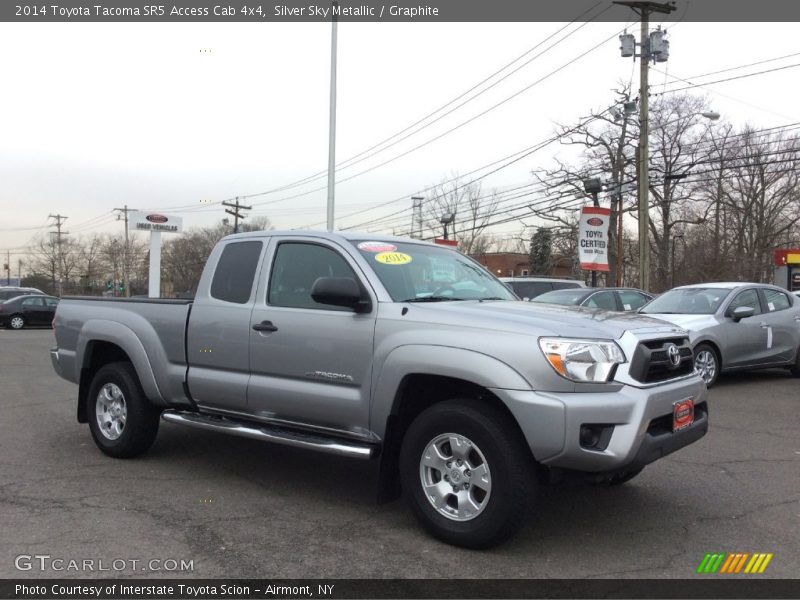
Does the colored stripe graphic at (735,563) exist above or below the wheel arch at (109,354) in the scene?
below

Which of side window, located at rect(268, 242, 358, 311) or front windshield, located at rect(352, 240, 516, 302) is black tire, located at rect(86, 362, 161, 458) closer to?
side window, located at rect(268, 242, 358, 311)

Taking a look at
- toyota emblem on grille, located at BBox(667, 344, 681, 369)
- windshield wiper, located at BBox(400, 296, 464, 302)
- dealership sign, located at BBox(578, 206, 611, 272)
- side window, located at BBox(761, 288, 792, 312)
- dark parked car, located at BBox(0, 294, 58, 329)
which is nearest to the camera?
toyota emblem on grille, located at BBox(667, 344, 681, 369)

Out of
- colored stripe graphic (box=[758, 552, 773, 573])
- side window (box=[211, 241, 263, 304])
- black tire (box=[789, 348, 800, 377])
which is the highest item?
side window (box=[211, 241, 263, 304])

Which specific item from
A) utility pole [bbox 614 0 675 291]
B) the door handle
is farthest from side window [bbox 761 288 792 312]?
utility pole [bbox 614 0 675 291]

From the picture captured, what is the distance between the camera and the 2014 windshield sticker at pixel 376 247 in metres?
4.96

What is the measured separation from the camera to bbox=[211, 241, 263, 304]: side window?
5.31m

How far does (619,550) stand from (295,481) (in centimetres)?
252

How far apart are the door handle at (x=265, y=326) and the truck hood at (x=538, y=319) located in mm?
1104

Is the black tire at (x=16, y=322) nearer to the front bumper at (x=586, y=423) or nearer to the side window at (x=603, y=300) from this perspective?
the side window at (x=603, y=300)

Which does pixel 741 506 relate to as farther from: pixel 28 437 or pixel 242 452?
pixel 28 437

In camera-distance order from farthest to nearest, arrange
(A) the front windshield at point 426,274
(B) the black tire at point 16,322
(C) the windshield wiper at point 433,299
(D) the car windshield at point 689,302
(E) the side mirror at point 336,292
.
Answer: (B) the black tire at point 16,322 < (D) the car windshield at point 689,302 < (A) the front windshield at point 426,274 < (C) the windshield wiper at point 433,299 < (E) the side mirror at point 336,292

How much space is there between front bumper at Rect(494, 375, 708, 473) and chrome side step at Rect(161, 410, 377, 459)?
108 centimetres

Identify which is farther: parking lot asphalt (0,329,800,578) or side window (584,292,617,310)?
side window (584,292,617,310)

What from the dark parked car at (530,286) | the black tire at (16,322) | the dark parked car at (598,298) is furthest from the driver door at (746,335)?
the black tire at (16,322)
